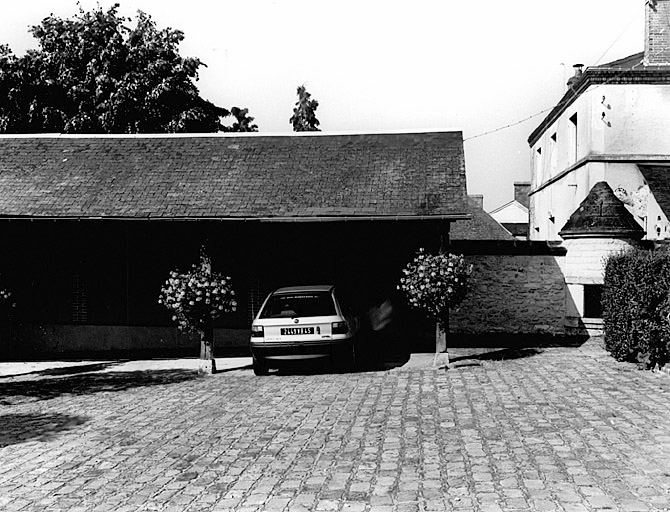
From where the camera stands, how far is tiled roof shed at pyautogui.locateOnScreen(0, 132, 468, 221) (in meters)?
15.9

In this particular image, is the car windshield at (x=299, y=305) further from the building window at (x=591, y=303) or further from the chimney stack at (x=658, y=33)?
the chimney stack at (x=658, y=33)

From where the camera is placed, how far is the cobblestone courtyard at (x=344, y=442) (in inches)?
258

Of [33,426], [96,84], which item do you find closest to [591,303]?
[33,426]

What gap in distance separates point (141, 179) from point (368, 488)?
1244 cm

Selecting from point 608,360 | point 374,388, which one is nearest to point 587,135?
point 608,360

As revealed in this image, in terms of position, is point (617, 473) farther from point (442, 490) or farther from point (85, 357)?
point (85, 357)

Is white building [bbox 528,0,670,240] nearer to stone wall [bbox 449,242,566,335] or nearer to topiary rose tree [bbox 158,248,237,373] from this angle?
stone wall [bbox 449,242,566,335]

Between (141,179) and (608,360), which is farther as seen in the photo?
(141,179)

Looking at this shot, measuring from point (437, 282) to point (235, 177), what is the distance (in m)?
5.77

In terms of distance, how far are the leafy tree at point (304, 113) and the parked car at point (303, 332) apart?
3965 centimetres

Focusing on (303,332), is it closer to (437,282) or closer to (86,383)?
(437,282)

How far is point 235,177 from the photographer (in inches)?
690

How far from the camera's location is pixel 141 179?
1761cm

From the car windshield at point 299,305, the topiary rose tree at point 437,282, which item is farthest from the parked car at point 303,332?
the topiary rose tree at point 437,282
